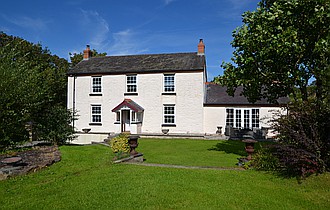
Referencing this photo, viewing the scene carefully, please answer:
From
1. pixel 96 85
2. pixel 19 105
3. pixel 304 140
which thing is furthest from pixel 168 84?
pixel 304 140

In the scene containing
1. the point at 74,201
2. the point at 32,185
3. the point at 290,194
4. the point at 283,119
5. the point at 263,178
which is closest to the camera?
the point at 74,201

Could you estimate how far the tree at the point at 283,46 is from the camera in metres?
9.61

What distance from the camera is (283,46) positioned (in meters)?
9.84

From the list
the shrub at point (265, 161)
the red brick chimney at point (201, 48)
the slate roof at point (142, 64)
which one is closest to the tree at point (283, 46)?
the shrub at point (265, 161)

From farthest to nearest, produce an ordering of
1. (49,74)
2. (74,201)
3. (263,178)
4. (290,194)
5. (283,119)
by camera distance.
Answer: (49,74) < (283,119) < (263,178) < (290,194) < (74,201)

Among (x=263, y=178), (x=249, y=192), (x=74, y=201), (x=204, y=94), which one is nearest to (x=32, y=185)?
(x=74, y=201)

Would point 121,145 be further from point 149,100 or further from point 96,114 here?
point 96,114

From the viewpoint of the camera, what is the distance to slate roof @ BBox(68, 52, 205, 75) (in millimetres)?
23797

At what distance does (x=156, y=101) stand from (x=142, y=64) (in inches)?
178

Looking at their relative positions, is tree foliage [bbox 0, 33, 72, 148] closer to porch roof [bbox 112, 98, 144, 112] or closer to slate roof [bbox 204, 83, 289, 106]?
porch roof [bbox 112, 98, 144, 112]

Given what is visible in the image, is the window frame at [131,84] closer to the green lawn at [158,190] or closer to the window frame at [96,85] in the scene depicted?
the window frame at [96,85]

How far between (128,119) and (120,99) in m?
2.31

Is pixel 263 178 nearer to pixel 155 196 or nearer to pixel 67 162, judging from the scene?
pixel 155 196

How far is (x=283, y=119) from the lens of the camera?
879cm
